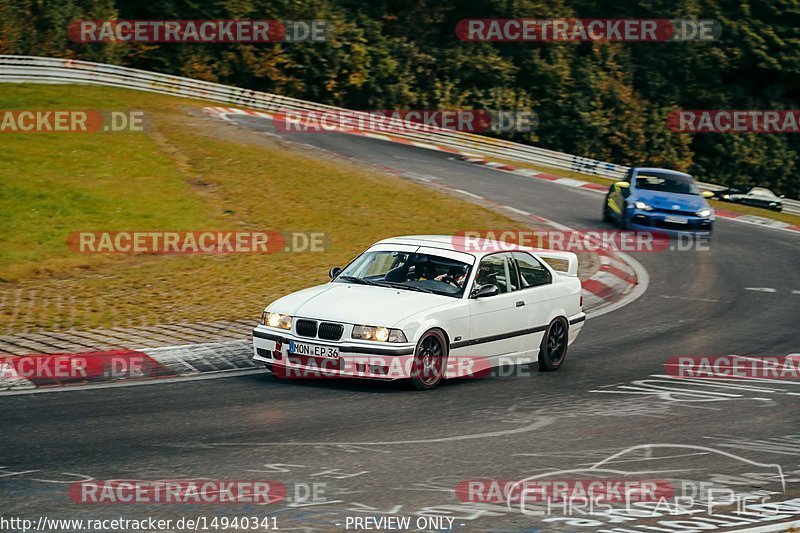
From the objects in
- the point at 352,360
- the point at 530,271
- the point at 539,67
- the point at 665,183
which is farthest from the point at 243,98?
the point at 352,360

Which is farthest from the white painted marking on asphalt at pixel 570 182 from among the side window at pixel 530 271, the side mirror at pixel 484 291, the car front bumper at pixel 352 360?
the car front bumper at pixel 352 360

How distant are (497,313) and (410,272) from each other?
0.99m

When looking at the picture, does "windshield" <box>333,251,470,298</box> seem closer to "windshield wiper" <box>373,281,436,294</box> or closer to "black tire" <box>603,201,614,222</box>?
"windshield wiper" <box>373,281,436,294</box>

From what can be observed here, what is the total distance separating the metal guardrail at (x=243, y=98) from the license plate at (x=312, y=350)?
30.6 meters

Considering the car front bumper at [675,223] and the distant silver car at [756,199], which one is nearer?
the car front bumper at [675,223]

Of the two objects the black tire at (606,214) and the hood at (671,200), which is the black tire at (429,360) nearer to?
the hood at (671,200)

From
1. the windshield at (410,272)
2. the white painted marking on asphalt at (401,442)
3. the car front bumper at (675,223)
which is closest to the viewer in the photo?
the white painted marking on asphalt at (401,442)

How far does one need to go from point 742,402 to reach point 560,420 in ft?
7.09

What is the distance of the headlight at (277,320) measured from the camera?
10.4m

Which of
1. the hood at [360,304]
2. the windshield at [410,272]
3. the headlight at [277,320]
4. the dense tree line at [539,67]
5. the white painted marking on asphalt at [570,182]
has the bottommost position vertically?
the white painted marking on asphalt at [570,182]

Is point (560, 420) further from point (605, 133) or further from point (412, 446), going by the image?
point (605, 133)

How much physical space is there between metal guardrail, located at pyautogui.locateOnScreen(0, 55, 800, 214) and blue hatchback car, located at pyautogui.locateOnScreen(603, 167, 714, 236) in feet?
48.3

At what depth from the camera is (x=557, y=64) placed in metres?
52.3

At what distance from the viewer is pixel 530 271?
12039mm
